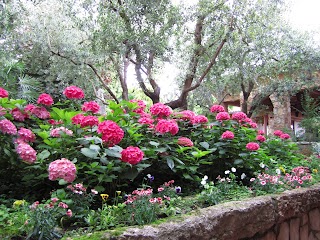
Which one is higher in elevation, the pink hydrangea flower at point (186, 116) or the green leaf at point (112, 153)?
Result: the pink hydrangea flower at point (186, 116)

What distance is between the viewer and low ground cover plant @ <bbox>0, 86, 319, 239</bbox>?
69.0 inches

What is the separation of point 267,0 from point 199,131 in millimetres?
5024

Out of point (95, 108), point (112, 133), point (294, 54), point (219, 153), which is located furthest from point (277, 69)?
point (112, 133)

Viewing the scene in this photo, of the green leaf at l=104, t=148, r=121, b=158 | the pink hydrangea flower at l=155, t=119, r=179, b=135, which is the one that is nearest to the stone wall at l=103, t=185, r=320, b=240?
the green leaf at l=104, t=148, r=121, b=158

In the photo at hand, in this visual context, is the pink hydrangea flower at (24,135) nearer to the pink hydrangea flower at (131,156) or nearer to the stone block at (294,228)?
the pink hydrangea flower at (131,156)

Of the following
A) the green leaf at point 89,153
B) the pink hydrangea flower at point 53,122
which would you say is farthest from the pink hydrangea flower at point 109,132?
the pink hydrangea flower at point 53,122

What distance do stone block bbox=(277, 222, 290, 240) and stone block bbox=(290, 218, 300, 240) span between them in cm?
7

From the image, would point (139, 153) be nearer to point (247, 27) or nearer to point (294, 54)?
point (247, 27)

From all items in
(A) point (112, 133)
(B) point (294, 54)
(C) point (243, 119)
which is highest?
(B) point (294, 54)

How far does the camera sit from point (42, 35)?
6465 mm

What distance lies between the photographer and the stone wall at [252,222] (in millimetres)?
1604

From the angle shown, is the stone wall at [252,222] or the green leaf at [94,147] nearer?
the stone wall at [252,222]

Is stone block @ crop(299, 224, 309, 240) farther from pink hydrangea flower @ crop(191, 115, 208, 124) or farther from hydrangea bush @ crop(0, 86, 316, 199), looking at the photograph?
pink hydrangea flower @ crop(191, 115, 208, 124)

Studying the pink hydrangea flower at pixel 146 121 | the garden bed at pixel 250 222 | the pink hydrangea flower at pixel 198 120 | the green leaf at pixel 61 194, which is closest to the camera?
the garden bed at pixel 250 222
